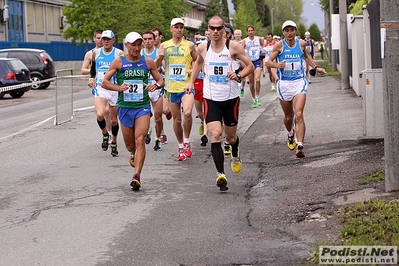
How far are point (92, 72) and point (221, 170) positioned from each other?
15.4ft

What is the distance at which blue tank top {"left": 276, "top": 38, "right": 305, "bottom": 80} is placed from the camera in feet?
42.9

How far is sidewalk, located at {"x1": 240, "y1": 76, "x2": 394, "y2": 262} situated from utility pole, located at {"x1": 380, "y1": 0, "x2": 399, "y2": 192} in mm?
254

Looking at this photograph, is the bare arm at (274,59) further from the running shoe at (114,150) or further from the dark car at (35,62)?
the dark car at (35,62)

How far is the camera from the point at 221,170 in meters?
10.2

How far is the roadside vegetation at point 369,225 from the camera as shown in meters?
6.65

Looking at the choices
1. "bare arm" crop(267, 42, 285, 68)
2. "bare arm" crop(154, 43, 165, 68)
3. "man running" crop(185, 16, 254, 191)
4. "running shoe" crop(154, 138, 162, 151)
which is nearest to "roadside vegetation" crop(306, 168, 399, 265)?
"man running" crop(185, 16, 254, 191)

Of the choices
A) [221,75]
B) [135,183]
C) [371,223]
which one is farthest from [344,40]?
[371,223]

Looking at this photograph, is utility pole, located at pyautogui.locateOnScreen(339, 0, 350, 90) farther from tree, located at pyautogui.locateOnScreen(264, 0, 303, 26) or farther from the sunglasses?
tree, located at pyautogui.locateOnScreen(264, 0, 303, 26)

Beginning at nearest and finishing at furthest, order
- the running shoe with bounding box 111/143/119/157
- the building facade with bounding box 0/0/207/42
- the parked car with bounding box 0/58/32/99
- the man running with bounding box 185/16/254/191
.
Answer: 1. the man running with bounding box 185/16/254/191
2. the running shoe with bounding box 111/143/119/157
3. the parked car with bounding box 0/58/32/99
4. the building facade with bounding box 0/0/207/42

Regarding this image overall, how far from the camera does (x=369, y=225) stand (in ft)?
23.7

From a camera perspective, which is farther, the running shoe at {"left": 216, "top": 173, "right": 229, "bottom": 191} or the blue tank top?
the blue tank top

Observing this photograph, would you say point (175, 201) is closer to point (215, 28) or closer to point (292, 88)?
point (215, 28)

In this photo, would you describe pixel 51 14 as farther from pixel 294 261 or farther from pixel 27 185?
pixel 294 261

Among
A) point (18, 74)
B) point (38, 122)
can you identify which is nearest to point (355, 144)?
point (38, 122)
